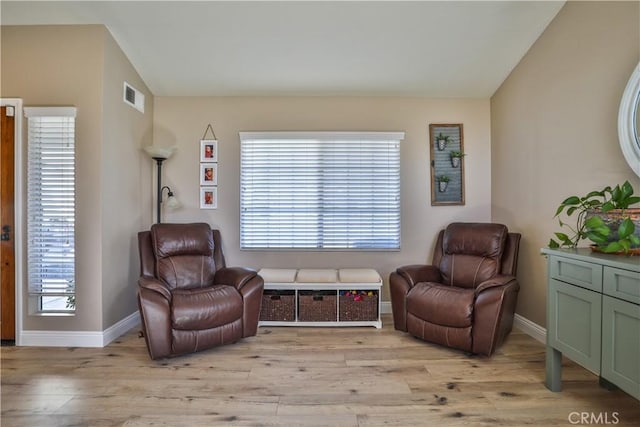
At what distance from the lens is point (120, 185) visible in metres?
2.98

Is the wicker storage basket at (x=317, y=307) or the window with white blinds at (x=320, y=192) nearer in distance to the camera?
the wicker storage basket at (x=317, y=307)

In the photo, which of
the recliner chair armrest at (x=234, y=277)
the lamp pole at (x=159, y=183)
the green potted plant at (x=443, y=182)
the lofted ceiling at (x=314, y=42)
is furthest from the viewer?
the green potted plant at (x=443, y=182)

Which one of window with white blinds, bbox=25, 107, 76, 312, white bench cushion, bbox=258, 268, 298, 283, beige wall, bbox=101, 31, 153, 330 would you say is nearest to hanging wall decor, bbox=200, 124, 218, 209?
beige wall, bbox=101, 31, 153, 330

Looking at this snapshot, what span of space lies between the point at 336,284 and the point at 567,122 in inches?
98.3

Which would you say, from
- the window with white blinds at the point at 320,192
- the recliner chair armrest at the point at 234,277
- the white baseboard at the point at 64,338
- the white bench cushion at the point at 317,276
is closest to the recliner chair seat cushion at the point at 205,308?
the recliner chair armrest at the point at 234,277

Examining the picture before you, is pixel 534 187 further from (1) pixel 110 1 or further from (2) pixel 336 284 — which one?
(1) pixel 110 1

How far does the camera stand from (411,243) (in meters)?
3.62

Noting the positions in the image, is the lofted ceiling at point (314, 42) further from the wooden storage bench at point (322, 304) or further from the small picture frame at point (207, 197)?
the wooden storage bench at point (322, 304)

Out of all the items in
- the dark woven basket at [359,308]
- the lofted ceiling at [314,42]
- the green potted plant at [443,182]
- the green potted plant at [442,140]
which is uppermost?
the lofted ceiling at [314,42]

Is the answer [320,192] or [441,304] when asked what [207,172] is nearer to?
[320,192]

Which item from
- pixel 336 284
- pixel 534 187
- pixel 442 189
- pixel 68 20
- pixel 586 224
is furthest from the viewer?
pixel 442 189

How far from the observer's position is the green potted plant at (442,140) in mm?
3566

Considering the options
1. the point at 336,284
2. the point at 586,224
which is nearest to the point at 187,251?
the point at 336,284

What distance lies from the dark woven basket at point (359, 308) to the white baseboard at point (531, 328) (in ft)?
4.82
